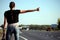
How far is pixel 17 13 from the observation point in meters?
4.42

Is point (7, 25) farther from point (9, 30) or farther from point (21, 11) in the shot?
point (21, 11)

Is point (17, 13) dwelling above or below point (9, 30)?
above

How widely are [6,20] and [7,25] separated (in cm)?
14

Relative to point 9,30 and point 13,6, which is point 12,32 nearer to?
point 9,30

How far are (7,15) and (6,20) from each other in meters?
0.10

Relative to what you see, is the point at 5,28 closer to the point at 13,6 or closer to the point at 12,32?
the point at 12,32

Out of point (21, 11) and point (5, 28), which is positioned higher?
point (21, 11)

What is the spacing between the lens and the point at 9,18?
4449 millimetres

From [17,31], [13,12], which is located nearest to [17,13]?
[13,12]

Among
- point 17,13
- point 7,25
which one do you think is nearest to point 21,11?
point 17,13

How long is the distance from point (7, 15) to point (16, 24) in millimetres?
289

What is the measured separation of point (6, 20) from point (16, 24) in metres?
0.23

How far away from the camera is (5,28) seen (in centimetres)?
434

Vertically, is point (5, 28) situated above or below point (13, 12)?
below
